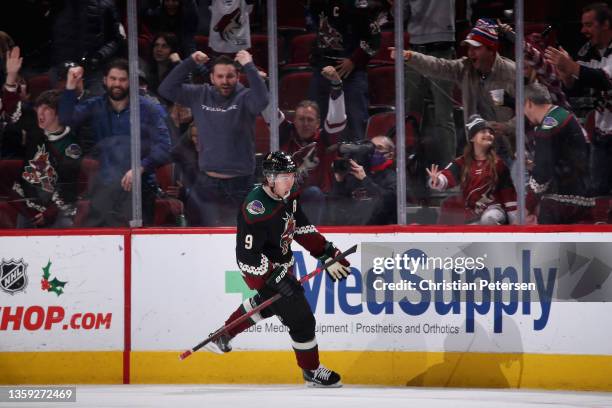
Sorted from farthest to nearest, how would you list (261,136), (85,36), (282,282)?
(85,36) < (261,136) < (282,282)

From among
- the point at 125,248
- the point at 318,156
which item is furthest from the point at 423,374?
the point at 125,248

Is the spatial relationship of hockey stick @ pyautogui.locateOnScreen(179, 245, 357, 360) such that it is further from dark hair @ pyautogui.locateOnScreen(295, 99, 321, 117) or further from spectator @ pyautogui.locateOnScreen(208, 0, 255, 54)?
spectator @ pyautogui.locateOnScreen(208, 0, 255, 54)

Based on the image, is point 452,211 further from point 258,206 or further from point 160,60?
point 160,60

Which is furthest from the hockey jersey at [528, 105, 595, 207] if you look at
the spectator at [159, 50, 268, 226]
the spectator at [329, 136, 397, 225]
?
the spectator at [159, 50, 268, 226]

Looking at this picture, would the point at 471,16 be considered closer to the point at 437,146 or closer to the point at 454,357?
the point at 437,146

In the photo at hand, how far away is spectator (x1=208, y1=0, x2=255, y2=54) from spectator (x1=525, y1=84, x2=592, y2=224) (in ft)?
5.40

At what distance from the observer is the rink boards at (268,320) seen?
5.12 metres

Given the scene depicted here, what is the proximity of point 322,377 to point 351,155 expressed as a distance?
1295 millimetres

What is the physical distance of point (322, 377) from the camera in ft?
16.6

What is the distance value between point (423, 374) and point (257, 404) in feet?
3.78

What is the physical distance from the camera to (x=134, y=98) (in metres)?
5.61

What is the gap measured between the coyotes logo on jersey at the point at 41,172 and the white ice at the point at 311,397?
4.03 ft

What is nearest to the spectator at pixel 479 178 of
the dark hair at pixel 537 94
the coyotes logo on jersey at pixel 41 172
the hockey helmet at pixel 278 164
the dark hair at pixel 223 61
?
the dark hair at pixel 537 94

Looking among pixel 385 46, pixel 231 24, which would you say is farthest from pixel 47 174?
pixel 385 46
